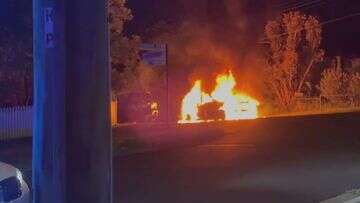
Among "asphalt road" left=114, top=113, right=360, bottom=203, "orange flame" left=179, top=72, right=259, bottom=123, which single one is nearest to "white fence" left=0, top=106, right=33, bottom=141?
"asphalt road" left=114, top=113, right=360, bottom=203

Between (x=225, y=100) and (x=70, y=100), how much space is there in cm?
3126

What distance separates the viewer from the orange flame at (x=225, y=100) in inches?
1321

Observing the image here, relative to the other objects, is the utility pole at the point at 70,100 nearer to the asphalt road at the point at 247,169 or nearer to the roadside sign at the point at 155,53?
the asphalt road at the point at 247,169

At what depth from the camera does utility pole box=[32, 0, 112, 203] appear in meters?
3.99

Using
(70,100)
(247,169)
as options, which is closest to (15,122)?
(247,169)

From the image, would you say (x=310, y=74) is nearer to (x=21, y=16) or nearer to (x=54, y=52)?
(x=21, y=16)

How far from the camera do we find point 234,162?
47.4 ft

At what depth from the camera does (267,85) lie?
38.8 meters

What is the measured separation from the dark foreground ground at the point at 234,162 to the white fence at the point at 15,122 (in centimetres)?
255

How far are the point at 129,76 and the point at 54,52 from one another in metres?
20.5

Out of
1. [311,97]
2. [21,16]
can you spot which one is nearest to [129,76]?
[21,16]

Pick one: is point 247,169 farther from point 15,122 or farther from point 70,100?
point 15,122

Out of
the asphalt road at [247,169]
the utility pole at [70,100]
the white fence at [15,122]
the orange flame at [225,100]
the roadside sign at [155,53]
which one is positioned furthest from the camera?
the orange flame at [225,100]

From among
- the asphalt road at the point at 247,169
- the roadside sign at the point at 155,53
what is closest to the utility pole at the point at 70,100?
the asphalt road at the point at 247,169
